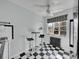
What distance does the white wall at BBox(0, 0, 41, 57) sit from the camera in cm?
315

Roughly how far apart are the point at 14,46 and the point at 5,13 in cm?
158

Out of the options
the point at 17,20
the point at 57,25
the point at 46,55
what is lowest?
the point at 46,55

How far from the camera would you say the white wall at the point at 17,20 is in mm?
3150

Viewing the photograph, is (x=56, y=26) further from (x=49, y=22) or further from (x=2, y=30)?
(x=2, y=30)

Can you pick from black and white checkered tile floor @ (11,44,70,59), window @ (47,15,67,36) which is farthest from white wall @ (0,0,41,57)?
window @ (47,15,67,36)

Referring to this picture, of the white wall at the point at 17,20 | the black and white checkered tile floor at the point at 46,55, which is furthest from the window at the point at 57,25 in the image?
the white wall at the point at 17,20

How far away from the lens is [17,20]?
3895mm

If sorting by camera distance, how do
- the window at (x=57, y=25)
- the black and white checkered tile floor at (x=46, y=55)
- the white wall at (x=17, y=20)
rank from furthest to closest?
1. the window at (x=57, y=25)
2. the black and white checkered tile floor at (x=46, y=55)
3. the white wall at (x=17, y=20)

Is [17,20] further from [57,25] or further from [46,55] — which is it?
[57,25]

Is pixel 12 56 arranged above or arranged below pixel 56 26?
below

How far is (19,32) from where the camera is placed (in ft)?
13.4

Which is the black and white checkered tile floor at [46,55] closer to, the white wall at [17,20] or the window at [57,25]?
the white wall at [17,20]

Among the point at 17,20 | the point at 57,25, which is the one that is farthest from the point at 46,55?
the point at 57,25

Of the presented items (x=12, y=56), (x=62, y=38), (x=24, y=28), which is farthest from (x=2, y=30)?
(x=62, y=38)
